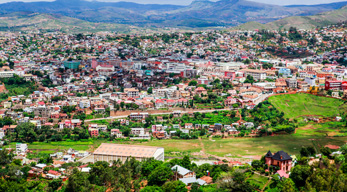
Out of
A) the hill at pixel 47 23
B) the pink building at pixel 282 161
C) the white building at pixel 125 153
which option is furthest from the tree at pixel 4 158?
the hill at pixel 47 23

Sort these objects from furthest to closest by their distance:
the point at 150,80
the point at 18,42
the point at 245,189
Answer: the point at 18,42 < the point at 150,80 < the point at 245,189

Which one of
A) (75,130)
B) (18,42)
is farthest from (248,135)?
(18,42)

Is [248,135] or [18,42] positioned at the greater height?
[18,42]

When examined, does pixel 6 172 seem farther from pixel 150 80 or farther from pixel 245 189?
pixel 150 80

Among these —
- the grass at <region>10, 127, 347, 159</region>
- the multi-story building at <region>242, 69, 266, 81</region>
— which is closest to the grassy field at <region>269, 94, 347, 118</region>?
the grass at <region>10, 127, 347, 159</region>

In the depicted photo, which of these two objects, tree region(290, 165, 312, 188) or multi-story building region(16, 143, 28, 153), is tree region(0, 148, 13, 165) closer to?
multi-story building region(16, 143, 28, 153)

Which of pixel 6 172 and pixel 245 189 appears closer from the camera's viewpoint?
pixel 245 189

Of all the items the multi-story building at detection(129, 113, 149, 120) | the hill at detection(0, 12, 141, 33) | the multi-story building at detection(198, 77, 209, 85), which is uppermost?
the hill at detection(0, 12, 141, 33)
